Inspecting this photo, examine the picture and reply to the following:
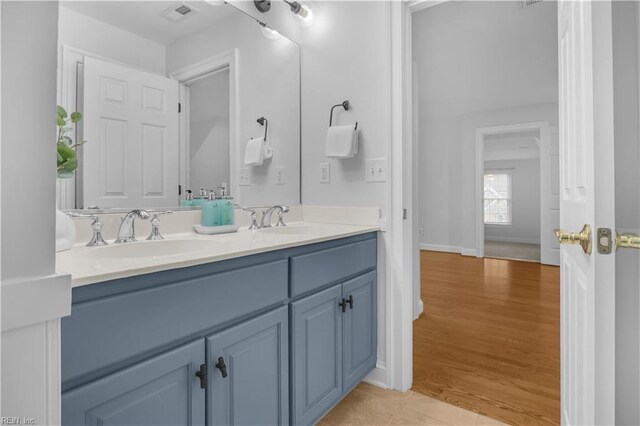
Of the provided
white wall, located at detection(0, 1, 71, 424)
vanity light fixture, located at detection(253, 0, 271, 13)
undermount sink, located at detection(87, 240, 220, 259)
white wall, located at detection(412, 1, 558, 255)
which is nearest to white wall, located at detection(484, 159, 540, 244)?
white wall, located at detection(412, 1, 558, 255)

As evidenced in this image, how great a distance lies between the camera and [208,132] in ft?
5.61

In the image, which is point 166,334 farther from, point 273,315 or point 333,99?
point 333,99

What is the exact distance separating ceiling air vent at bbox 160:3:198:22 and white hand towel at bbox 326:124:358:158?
0.88 metres

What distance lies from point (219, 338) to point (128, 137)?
0.93 meters

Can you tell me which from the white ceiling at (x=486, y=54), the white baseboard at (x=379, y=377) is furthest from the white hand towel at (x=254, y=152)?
the white ceiling at (x=486, y=54)

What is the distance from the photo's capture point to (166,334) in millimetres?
854

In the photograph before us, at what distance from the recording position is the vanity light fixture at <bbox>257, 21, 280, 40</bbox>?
1.92 meters

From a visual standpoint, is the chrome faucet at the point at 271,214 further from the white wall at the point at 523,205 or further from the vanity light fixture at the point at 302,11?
the white wall at the point at 523,205

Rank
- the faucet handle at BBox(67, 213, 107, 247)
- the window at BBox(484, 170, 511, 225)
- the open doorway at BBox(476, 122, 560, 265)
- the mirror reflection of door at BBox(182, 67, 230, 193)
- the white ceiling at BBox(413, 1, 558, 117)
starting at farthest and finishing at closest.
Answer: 1. the window at BBox(484, 170, 511, 225)
2. the open doorway at BBox(476, 122, 560, 265)
3. the white ceiling at BBox(413, 1, 558, 117)
4. the mirror reflection of door at BBox(182, 67, 230, 193)
5. the faucet handle at BBox(67, 213, 107, 247)

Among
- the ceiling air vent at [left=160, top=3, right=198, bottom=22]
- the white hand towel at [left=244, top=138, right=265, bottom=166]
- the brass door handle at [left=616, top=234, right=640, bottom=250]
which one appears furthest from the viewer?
the white hand towel at [left=244, top=138, right=265, bottom=166]

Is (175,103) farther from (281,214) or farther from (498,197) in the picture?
(498,197)

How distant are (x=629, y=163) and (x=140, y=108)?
163cm

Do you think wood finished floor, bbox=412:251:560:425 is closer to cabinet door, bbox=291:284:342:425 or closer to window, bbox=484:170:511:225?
cabinet door, bbox=291:284:342:425

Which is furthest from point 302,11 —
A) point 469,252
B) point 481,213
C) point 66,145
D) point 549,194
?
point 469,252
